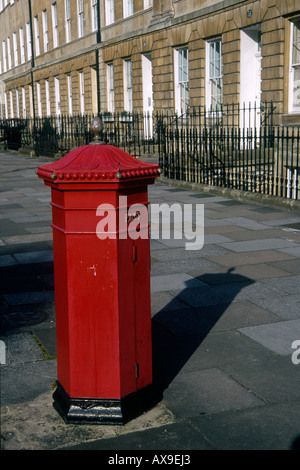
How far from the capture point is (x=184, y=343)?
14.3 ft

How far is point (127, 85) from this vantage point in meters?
28.2

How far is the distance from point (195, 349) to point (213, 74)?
705 inches

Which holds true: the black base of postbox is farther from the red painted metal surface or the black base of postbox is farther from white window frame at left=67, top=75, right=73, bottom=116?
white window frame at left=67, top=75, right=73, bottom=116

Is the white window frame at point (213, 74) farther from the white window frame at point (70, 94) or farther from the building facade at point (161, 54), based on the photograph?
the white window frame at point (70, 94)

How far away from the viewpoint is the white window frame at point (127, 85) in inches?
1096

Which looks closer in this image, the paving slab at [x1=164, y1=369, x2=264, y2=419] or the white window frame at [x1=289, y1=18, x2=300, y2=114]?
the paving slab at [x1=164, y1=369, x2=264, y2=419]

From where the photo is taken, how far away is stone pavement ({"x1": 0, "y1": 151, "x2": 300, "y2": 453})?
10.1 ft

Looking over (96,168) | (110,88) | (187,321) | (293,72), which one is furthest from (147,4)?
(96,168)

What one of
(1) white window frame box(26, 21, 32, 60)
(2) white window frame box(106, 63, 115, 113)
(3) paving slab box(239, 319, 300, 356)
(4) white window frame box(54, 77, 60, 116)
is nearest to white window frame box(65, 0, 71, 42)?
(4) white window frame box(54, 77, 60, 116)

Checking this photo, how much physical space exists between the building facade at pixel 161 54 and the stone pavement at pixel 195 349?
9944 millimetres

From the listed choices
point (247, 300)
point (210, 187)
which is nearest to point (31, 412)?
point (247, 300)

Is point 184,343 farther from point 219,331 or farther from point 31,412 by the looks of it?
point 31,412

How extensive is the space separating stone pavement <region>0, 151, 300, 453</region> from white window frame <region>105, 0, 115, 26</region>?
894 inches
